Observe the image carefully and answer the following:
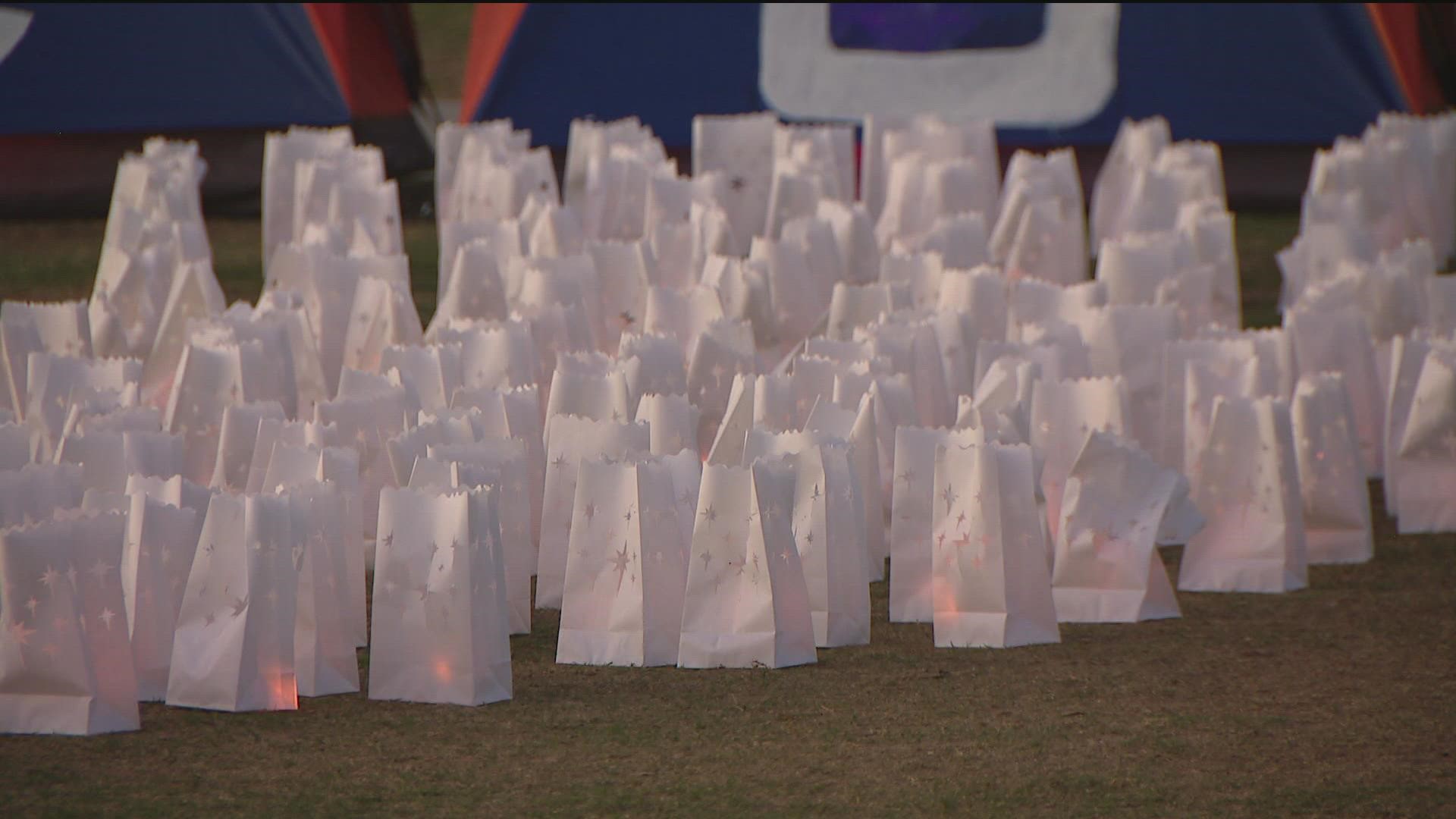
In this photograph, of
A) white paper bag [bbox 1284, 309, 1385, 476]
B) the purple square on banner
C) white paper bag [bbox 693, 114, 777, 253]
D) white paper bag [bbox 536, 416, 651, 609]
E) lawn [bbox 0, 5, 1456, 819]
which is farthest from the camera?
the purple square on banner

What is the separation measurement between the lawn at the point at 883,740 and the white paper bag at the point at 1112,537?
0.13ft

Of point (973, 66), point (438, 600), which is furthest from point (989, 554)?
point (973, 66)

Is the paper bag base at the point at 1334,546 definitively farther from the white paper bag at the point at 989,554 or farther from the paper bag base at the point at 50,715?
the paper bag base at the point at 50,715

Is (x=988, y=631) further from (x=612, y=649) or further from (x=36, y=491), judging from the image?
(x=36, y=491)

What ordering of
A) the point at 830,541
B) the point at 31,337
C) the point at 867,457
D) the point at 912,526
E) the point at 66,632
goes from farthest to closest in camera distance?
1. the point at 31,337
2. the point at 867,457
3. the point at 912,526
4. the point at 830,541
5. the point at 66,632

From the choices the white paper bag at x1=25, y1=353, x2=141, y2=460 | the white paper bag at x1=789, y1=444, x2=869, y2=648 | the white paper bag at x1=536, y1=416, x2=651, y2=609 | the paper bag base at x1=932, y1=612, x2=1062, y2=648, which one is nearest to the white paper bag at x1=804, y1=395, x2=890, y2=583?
the white paper bag at x1=789, y1=444, x2=869, y2=648

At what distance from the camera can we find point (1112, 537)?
2.74 m

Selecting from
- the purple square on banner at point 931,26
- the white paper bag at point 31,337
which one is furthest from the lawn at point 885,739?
the purple square on banner at point 931,26

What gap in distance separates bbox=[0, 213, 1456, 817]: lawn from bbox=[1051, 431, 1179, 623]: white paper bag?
0.04 meters

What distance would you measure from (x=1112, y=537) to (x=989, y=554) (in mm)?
261

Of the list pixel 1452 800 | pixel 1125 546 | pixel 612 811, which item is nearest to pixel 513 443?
pixel 612 811

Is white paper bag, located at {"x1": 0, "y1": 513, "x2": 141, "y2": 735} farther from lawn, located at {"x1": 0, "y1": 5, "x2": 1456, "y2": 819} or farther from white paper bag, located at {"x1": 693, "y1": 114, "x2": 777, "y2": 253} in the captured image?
white paper bag, located at {"x1": 693, "y1": 114, "x2": 777, "y2": 253}

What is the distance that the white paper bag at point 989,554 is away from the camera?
2578 millimetres

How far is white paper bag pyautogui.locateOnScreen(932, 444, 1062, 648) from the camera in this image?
102 inches
